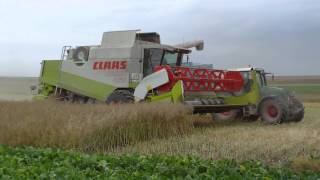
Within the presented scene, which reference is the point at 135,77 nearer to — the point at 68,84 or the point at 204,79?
the point at 204,79

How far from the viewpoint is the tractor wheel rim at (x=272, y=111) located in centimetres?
1207

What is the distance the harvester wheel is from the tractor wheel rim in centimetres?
322

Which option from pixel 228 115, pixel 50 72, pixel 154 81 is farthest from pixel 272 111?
pixel 50 72

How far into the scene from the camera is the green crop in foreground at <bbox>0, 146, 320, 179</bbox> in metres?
5.41

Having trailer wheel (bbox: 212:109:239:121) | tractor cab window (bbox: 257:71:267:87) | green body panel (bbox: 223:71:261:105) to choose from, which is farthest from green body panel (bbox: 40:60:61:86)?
tractor cab window (bbox: 257:71:267:87)

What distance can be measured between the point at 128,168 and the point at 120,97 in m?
7.06

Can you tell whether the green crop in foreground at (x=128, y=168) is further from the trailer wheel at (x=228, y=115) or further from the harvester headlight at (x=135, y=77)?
the trailer wheel at (x=228, y=115)

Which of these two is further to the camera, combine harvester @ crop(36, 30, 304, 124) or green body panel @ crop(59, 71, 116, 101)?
green body panel @ crop(59, 71, 116, 101)

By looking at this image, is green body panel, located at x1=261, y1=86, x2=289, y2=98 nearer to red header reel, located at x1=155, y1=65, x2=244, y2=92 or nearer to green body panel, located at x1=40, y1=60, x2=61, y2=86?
red header reel, located at x1=155, y1=65, x2=244, y2=92

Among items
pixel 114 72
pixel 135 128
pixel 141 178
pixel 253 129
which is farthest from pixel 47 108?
pixel 141 178

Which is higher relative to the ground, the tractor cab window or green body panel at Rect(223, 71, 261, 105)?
the tractor cab window

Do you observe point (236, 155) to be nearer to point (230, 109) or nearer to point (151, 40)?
point (230, 109)

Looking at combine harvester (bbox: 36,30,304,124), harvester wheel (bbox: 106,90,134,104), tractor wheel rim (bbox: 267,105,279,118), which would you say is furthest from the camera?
harvester wheel (bbox: 106,90,134,104)

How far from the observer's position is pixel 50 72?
49.8 ft
